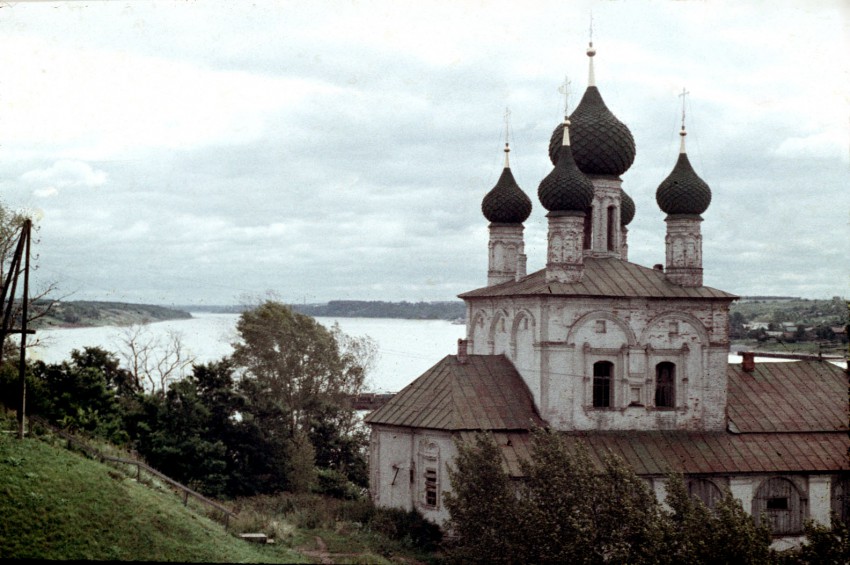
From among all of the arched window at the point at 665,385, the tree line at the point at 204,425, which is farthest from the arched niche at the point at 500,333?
the tree line at the point at 204,425

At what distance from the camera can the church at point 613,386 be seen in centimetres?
2559

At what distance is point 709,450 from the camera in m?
26.2


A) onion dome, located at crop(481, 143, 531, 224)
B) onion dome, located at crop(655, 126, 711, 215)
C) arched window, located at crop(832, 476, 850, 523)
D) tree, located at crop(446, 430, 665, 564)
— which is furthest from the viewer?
onion dome, located at crop(481, 143, 531, 224)

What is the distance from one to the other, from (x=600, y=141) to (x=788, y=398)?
29.1ft

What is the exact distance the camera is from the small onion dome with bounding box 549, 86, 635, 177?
1107 inches

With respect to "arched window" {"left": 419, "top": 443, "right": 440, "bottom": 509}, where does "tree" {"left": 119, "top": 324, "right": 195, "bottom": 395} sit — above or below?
above

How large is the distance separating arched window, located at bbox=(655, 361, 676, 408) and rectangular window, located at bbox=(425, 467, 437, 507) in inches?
247

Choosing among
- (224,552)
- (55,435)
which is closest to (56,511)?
(224,552)

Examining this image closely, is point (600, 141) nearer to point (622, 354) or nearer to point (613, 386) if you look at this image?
point (622, 354)

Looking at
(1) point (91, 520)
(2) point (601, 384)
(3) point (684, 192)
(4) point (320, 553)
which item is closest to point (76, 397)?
(4) point (320, 553)

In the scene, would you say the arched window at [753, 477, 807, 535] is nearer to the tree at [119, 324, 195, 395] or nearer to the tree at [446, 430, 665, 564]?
the tree at [446, 430, 665, 564]

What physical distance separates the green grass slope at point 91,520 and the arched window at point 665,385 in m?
11.6

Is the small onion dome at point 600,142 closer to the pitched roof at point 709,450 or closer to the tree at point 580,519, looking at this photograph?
the pitched roof at point 709,450

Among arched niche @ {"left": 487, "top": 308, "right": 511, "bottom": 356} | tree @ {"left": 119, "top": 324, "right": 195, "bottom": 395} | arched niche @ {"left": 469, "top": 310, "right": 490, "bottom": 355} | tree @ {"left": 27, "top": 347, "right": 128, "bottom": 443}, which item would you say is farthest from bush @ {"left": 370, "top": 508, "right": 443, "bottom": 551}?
tree @ {"left": 119, "top": 324, "right": 195, "bottom": 395}
